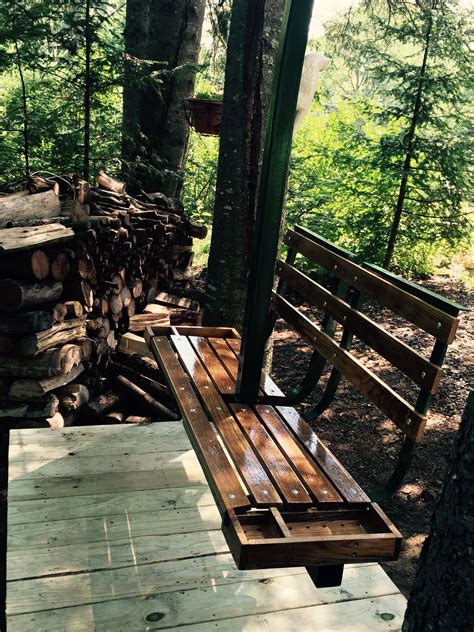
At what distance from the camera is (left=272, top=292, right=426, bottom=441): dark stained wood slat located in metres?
1.92

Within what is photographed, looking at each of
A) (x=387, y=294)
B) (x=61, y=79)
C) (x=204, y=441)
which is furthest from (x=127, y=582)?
(x=61, y=79)

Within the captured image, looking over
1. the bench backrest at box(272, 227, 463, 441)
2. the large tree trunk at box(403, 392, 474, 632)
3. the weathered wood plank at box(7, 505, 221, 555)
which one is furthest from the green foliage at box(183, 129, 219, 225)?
the large tree trunk at box(403, 392, 474, 632)

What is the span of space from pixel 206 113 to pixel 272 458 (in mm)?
3657

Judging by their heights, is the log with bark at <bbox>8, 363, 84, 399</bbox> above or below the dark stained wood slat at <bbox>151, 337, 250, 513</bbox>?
below

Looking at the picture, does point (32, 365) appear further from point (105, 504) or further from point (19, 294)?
point (105, 504)

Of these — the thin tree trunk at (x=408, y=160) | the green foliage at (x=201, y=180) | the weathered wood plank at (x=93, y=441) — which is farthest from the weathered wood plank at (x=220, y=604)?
the green foliage at (x=201, y=180)

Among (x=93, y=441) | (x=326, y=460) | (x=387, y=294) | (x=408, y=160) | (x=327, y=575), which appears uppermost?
(x=408, y=160)

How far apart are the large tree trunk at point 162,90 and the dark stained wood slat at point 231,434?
351 centimetres

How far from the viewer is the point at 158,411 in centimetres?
413

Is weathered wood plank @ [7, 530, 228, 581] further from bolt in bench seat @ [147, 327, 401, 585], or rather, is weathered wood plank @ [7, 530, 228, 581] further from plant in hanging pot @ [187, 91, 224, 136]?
plant in hanging pot @ [187, 91, 224, 136]

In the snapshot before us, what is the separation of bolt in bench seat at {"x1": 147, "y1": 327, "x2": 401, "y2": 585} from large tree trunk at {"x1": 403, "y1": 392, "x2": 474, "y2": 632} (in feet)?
0.65

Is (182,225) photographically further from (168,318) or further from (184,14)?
(184,14)

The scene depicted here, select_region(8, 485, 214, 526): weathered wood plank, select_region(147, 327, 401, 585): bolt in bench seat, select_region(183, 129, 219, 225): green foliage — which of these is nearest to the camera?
select_region(147, 327, 401, 585): bolt in bench seat

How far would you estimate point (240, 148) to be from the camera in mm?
3598
